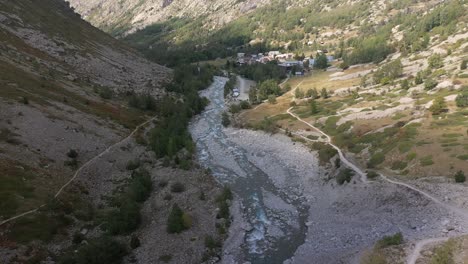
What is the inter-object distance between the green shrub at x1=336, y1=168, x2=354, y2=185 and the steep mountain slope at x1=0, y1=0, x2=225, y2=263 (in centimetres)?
1898

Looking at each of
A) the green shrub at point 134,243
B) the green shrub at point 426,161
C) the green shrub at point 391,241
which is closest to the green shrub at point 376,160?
the green shrub at point 426,161

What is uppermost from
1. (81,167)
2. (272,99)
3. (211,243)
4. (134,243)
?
(81,167)

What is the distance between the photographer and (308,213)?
5666 centimetres

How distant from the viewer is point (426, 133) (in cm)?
7038

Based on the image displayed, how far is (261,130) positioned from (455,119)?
141 feet

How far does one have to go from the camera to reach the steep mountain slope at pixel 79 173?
44.7 m

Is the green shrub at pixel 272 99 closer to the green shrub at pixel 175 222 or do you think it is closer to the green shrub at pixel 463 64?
the green shrub at pixel 463 64

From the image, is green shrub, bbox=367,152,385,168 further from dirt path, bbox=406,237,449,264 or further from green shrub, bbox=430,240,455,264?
green shrub, bbox=430,240,455,264

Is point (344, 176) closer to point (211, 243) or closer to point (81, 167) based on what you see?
point (211, 243)

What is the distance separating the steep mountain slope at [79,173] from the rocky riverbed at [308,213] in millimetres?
5597

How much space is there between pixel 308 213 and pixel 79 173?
114ft

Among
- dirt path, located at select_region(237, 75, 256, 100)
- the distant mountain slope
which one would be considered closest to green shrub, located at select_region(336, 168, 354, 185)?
the distant mountain slope

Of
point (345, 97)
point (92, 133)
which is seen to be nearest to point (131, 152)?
point (92, 133)

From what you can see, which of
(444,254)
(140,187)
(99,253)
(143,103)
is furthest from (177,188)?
(143,103)
